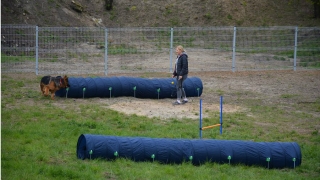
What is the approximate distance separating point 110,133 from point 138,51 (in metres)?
15.6

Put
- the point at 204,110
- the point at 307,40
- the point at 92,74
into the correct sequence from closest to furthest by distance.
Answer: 1. the point at 204,110
2. the point at 92,74
3. the point at 307,40

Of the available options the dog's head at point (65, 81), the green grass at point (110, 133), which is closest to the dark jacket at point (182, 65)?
the green grass at point (110, 133)

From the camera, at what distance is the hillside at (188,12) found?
115 ft

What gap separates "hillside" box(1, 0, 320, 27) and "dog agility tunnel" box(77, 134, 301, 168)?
23.5m

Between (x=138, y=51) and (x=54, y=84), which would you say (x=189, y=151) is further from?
(x=138, y=51)

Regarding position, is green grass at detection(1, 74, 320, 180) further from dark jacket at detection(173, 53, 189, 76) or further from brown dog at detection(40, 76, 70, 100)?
dark jacket at detection(173, 53, 189, 76)

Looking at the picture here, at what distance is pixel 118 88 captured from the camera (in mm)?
17000

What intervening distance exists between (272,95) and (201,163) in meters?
8.95

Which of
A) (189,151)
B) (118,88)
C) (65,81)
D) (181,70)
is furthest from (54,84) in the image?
(189,151)

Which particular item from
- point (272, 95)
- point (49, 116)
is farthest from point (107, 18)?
point (49, 116)

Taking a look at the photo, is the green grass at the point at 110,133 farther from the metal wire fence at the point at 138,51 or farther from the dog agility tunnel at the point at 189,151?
the metal wire fence at the point at 138,51

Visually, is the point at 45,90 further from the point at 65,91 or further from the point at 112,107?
the point at 112,107

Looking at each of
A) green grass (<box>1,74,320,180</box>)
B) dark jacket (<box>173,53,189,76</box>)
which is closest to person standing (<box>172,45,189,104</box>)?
dark jacket (<box>173,53,189,76</box>)

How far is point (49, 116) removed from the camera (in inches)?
560
